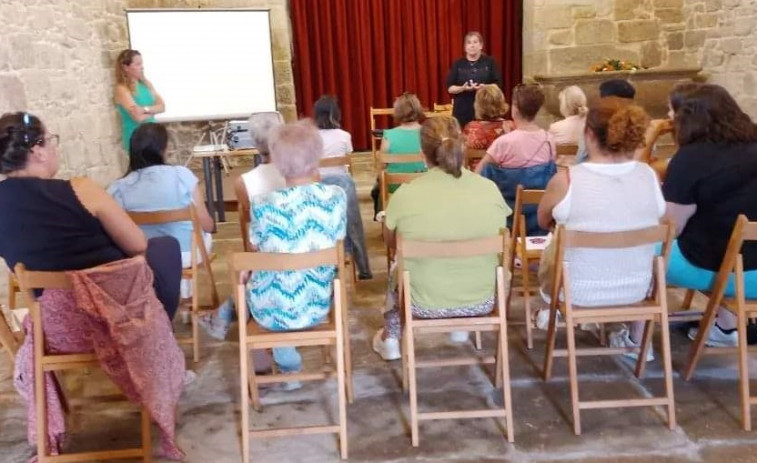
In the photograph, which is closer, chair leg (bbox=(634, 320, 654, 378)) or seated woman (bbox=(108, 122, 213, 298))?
chair leg (bbox=(634, 320, 654, 378))

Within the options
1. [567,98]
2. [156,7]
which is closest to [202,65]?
[156,7]

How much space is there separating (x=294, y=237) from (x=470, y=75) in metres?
4.19

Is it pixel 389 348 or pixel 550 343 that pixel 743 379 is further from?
pixel 389 348

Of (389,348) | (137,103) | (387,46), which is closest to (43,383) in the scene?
(389,348)

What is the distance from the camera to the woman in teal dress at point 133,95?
18.4 feet

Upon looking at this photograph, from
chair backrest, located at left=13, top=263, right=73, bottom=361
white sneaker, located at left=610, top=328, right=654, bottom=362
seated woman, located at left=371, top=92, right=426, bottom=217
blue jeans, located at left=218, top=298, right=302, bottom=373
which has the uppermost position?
seated woman, located at left=371, top=92, right=426, bottom=217

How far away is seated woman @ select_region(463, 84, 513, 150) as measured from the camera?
171 inches

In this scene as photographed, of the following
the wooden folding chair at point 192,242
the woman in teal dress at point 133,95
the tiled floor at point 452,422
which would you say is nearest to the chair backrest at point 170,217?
the wooden folding chair at point 192,242

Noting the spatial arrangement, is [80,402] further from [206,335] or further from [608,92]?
[608,92]

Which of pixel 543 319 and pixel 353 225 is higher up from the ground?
pixel 353 225

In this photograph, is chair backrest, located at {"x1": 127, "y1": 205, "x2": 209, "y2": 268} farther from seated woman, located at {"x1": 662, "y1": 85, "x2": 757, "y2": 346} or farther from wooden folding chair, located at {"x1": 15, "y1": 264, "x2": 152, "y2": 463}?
seated woman, located at {"x1": 662, "y1": 85, "x2": 757, "y2": 346}

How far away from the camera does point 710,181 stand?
271 centimetres

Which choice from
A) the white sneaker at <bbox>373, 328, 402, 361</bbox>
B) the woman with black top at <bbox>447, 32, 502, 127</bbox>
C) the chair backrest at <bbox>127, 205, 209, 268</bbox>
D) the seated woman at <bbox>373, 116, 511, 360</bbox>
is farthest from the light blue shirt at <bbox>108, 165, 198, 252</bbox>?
the woman with black top at <bbox>447, 32, 502, 127</bbox>

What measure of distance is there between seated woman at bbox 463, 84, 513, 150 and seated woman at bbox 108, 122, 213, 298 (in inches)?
71.2
